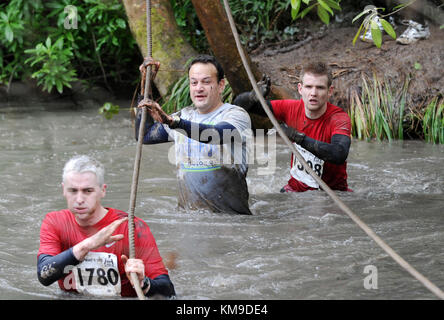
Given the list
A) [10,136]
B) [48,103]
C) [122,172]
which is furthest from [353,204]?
[48,103]

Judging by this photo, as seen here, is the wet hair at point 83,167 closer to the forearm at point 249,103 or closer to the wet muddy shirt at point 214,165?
the wet muddy shirt at point 214,165

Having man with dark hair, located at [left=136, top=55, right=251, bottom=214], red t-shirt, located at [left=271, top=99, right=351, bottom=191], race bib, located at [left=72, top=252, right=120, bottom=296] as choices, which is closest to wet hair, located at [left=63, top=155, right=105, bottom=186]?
race bib, located at [left=72, top=252, right=120, bottom=296]

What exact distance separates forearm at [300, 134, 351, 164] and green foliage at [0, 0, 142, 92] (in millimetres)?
5885

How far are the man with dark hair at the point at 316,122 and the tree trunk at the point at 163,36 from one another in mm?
3502

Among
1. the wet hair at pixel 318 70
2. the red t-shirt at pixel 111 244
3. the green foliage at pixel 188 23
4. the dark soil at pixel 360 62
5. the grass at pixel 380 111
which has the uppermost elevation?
the green foliage at pixel 188 23

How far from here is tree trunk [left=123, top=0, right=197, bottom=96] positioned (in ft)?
28.6

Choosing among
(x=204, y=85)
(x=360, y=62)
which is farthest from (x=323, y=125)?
(x=360, y=62)

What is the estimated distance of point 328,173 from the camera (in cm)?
539

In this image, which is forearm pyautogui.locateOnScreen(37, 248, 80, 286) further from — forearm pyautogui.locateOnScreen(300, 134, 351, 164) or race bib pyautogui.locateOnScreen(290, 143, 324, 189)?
race bib pyautogui.locateOnScreen(290, 143, 324, 189)

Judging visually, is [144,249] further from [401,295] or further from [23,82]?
[23,82]

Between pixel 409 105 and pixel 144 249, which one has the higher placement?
pixel 409 105

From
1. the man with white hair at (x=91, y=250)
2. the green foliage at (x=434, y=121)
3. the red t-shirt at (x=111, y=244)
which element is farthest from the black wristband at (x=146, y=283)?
the green foliage at (x=434, y=121)

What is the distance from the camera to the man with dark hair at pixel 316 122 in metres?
4.89

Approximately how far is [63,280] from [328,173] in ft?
9.11
